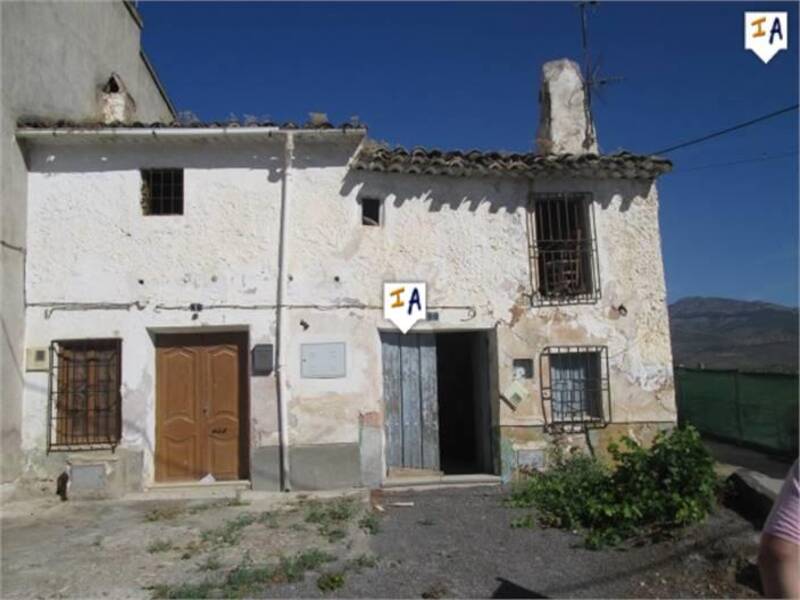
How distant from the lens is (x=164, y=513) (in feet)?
23.5

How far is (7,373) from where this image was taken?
25.8 feet

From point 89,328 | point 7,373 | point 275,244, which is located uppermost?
point 275,244

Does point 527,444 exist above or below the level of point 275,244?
below

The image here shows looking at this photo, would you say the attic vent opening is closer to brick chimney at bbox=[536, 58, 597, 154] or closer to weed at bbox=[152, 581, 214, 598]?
brick chimney at bbox=[536, 58, 597, 154]

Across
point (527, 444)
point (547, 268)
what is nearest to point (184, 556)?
point (527, 444)

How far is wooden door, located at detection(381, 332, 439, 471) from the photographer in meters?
8.87

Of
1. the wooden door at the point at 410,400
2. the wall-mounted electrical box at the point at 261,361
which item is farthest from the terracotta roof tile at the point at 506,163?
the wall-mounted electrical box at the point at 261,361

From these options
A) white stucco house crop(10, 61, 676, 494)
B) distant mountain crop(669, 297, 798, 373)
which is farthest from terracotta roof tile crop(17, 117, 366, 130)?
distant mountain crop(669, 297, 798, 373)

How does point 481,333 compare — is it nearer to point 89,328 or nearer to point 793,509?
point 89,328

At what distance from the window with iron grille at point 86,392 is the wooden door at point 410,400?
3805mm

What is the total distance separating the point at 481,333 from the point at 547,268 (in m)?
1.42

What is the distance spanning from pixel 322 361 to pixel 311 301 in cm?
87

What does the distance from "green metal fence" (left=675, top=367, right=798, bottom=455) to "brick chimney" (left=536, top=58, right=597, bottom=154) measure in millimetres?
5203

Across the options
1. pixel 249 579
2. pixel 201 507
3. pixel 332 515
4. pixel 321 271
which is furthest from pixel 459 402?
pixel 249 579
